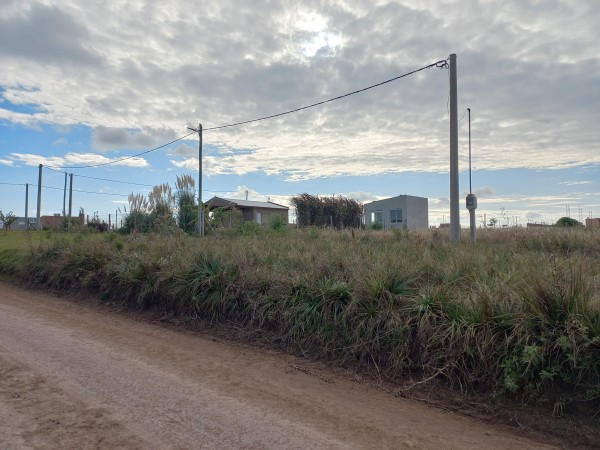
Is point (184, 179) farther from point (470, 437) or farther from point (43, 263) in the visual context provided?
point (470, 437)

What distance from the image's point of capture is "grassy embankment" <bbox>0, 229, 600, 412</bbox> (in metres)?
4.54

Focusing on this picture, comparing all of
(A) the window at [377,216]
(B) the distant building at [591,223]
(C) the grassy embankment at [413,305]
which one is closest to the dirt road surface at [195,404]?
(C) the grassy embankment at [413,305]

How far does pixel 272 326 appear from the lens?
7.11m

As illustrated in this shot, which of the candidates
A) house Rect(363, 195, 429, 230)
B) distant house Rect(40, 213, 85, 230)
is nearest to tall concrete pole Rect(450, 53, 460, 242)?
distant house Rect(40, 213, 85, 230)

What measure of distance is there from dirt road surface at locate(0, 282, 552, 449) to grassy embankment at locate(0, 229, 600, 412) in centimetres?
54

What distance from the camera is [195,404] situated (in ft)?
14.9

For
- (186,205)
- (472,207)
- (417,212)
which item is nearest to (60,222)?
(186,205)

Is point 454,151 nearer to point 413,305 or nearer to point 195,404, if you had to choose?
point 413,305

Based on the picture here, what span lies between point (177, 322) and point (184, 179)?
20.5 m

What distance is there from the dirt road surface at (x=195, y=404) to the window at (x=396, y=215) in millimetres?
A: 33593

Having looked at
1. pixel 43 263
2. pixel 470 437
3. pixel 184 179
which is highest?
pixel 184 179

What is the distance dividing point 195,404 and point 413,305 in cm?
292

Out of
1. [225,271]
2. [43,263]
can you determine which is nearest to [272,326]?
[225,271]

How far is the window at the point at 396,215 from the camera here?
39000 millimetres
